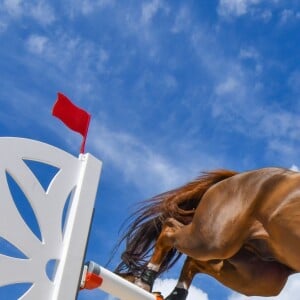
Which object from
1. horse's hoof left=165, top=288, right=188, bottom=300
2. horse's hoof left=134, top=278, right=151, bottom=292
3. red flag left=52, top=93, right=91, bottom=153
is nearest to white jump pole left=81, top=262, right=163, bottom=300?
red flag left=52, top=93, right=91, bottom=153

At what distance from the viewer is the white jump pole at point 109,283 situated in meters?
1.90

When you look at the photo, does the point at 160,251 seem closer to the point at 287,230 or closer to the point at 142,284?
the point at 142,284

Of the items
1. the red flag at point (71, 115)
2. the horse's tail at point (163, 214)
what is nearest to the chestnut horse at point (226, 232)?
the horse's tail at point (163, 214)

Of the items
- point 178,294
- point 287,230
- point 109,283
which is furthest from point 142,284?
point 109,283

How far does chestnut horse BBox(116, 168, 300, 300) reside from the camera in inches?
108

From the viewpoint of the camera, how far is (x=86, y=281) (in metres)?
1.89

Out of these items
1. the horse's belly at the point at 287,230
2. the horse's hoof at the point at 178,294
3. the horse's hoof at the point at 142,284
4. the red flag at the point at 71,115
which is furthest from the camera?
the horse's hoof at the point at 178,294

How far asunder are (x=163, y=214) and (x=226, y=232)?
0.53 meters

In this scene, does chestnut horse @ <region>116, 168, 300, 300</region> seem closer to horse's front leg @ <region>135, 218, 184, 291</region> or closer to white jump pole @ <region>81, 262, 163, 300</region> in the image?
horse's front leg @ <region>135, 218, 184, 291</region>

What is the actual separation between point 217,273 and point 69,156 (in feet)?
5.51

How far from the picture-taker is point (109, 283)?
2.00 m

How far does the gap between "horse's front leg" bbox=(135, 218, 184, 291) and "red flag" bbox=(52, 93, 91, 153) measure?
1271 mm

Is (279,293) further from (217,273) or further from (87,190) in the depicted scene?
(87,190)

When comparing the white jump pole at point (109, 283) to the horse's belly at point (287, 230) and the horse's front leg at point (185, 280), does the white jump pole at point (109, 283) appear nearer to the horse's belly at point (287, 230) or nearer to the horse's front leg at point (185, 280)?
the horse's belly at point (287, 230)
